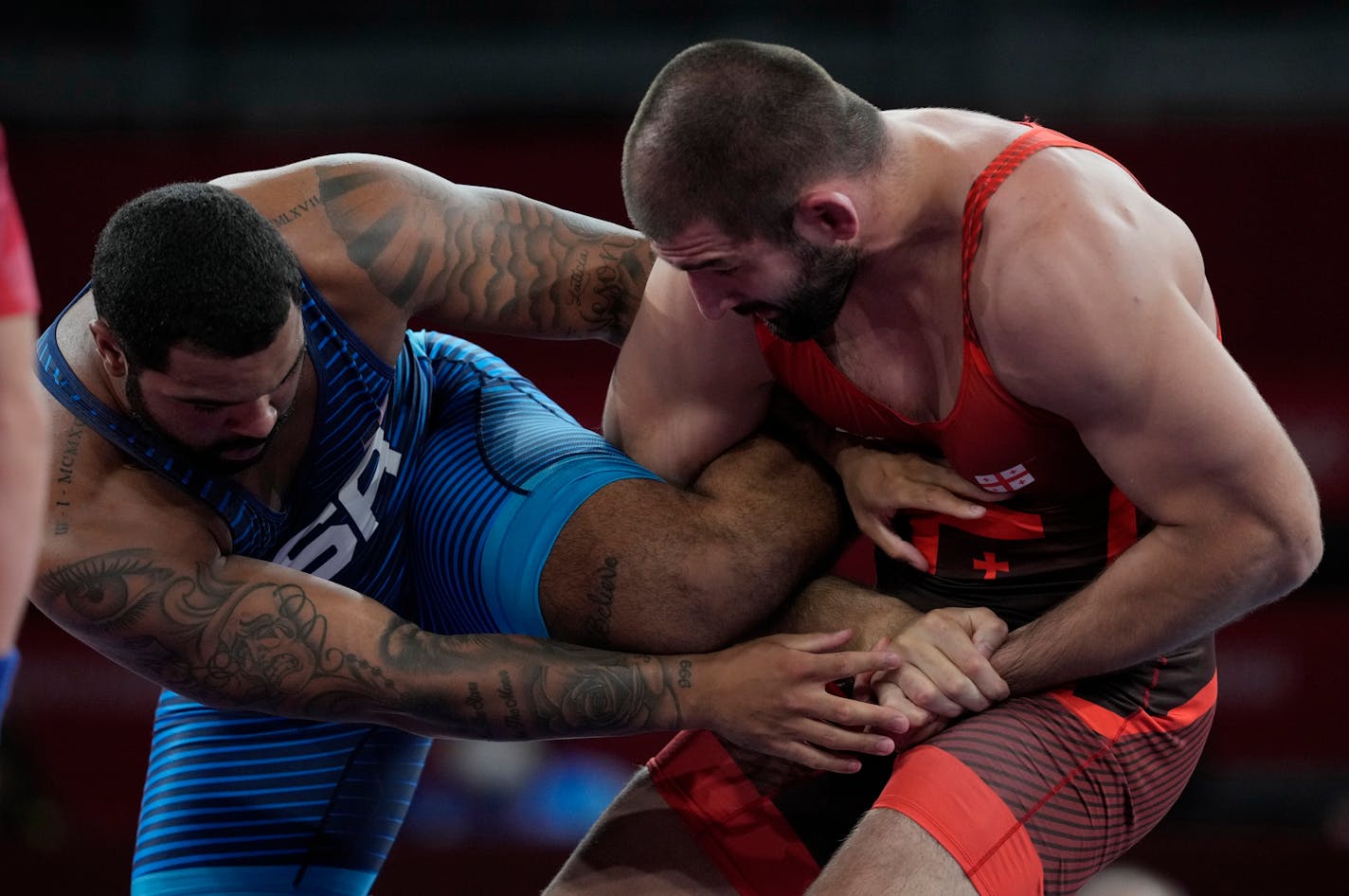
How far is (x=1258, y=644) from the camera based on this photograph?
5539mm

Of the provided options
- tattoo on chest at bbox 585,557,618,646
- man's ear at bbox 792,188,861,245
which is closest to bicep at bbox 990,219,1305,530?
man's ear at bbox 792,188,861,245

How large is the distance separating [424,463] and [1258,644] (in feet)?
12.1

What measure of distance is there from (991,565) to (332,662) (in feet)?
3.24

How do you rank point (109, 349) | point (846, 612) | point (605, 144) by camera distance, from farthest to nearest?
1. point (605, 144)
2. point (846, 612)
3. point (109, 349)

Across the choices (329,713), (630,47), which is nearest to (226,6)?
(630,47)

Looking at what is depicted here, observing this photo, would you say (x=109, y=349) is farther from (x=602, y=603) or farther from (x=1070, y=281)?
(x=1070, y=281)

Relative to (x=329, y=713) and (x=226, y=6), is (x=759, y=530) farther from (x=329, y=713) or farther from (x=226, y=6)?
(x=226, y=6)

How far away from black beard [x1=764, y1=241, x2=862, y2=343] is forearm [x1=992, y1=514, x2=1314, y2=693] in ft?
1.75

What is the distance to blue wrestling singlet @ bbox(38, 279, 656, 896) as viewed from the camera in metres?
2.55

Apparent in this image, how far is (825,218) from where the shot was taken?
7.20 feet

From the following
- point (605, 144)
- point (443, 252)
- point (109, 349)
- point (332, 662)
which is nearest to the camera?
point (109, 349)

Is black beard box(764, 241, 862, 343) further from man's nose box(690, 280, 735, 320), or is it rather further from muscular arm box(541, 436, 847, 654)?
A: muscular arm box(541, 436, 847, 654)

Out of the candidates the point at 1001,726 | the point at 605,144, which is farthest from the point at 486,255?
the point at 605,144

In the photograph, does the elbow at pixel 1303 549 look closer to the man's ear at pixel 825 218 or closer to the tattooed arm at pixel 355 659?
the tattooed arm at pixel 355 659
